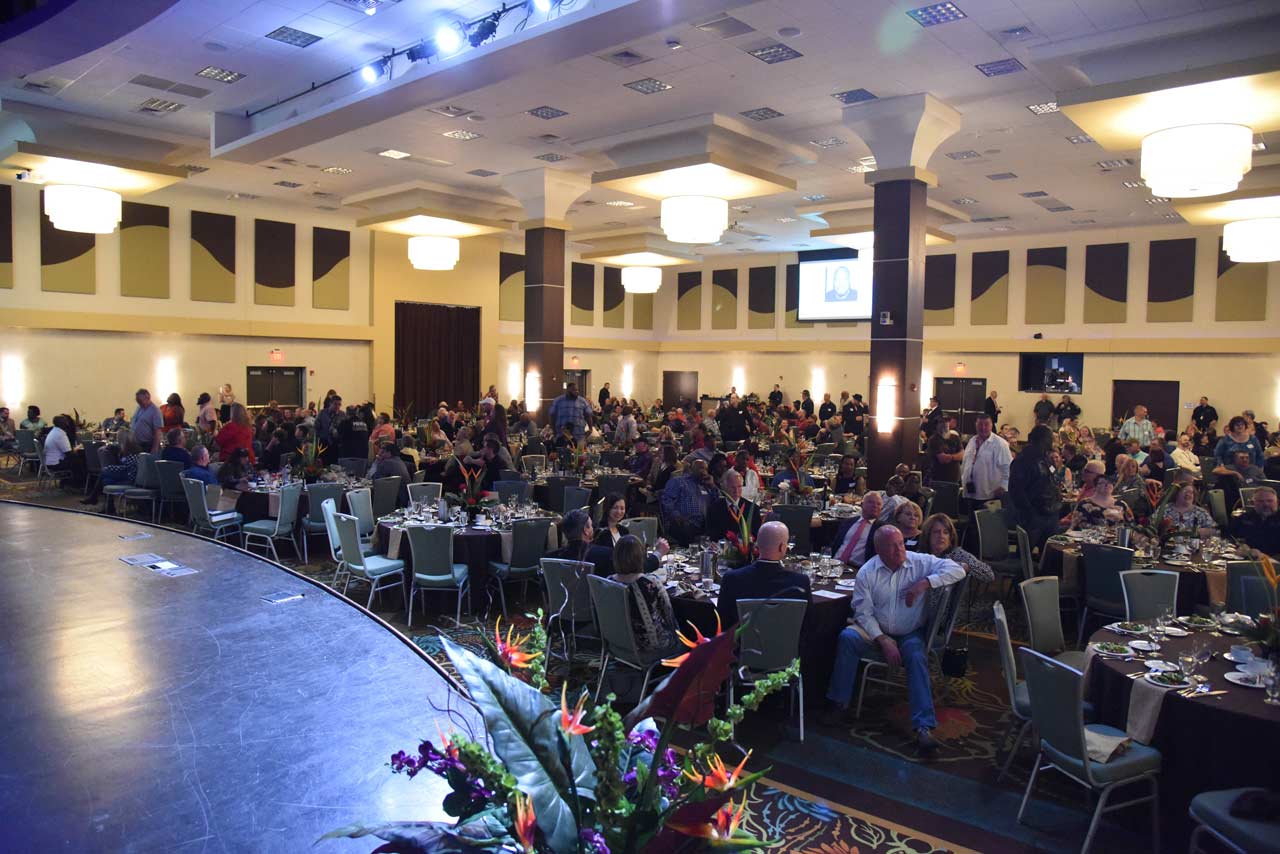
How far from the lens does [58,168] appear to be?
39.1 feet

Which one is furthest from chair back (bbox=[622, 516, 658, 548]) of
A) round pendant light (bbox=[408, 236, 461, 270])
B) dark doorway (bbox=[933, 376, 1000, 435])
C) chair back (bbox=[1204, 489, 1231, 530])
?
dark doorway (bbox=[933, 376, 1000, 435])

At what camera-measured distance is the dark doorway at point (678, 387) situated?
26781mm

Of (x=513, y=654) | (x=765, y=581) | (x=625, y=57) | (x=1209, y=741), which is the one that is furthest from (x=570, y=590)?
(x=625, y=57)

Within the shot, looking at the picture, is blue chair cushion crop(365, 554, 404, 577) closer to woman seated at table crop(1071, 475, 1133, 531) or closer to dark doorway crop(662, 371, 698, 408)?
woman seated at table crop(1071, 475, 1133, 531)

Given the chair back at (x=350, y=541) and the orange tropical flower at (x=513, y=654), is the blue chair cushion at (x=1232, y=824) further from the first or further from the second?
the chair back at (x=350, y=541)

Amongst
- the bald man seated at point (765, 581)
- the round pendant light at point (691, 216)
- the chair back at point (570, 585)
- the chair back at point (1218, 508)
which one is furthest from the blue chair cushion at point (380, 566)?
the chair back at point (1218, 508)

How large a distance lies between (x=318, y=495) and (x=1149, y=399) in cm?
1743

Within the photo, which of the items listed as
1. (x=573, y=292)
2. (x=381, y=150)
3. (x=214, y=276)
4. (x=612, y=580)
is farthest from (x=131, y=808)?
(x=573, y=292)

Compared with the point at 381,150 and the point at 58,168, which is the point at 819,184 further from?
the point at 58,168

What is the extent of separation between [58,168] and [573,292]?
14.2 meters

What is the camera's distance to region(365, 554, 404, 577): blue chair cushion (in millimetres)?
6906

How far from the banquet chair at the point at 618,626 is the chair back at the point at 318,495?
15.1 feet

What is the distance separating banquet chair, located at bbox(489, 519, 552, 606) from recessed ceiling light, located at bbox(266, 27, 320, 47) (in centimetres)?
541

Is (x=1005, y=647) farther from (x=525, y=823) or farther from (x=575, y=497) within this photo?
(x=575, y=497)
